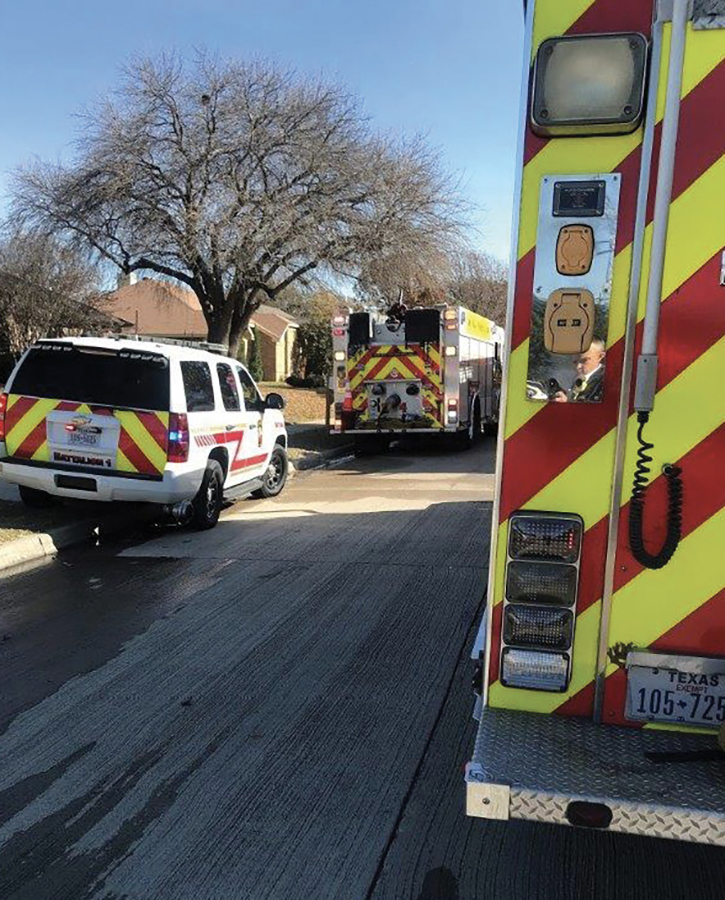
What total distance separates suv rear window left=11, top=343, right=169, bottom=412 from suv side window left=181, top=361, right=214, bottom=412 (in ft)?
1.02

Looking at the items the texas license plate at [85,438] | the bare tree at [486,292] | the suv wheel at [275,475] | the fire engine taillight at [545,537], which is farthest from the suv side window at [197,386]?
the bare tree at [486,292]

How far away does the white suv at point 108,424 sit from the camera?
8172mm

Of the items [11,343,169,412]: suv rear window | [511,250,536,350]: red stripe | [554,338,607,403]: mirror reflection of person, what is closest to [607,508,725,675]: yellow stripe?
[554,338,607,403]: mirror reflection of person

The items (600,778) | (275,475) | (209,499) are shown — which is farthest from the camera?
(275,475)

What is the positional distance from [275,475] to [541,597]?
9.10m

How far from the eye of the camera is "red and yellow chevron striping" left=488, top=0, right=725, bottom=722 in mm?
2432

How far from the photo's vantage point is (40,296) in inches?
1246

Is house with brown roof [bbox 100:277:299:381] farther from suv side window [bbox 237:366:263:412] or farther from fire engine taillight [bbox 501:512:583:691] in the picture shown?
fire engine taillight [bbox 501:512:583:691]

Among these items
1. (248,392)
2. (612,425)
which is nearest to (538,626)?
(612,425)

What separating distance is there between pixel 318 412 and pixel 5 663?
23.6 m

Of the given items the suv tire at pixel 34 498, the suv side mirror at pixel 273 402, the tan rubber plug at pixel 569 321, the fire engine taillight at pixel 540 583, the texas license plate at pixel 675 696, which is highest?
the tan rubber plug at pixel 569 321

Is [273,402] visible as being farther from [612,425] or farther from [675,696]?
[675,696]

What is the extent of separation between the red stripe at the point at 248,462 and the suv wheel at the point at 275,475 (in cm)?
36

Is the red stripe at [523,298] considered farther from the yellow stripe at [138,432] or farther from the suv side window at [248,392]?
the suv side window at [248,392]
